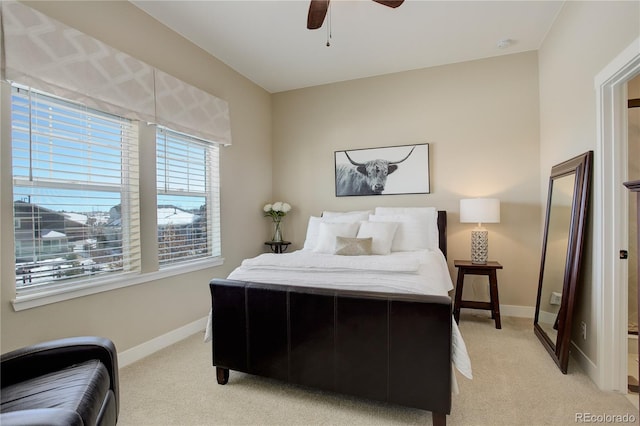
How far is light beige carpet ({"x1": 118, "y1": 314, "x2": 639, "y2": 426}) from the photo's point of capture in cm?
175

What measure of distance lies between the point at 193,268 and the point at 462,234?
3.00 m

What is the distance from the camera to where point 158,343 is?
2.70 m

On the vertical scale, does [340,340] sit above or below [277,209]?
below

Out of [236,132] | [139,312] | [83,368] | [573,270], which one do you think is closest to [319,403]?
[83,368]

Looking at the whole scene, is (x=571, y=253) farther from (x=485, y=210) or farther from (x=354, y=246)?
(x=354, y=246)

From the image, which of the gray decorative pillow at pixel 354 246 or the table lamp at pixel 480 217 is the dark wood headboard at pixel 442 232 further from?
the gray decorative pillow at pixel 354 246

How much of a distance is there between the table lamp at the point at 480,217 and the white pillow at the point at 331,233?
1.14m

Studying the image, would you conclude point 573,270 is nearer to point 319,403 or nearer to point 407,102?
point 319,403

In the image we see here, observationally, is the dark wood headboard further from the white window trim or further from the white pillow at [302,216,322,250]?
the white window trim

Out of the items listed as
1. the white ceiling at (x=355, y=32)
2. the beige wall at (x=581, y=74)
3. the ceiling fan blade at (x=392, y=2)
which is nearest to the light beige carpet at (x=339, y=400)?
the beige wall at (x=581, y=74)

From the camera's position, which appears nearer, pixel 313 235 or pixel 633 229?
pixel 633 229

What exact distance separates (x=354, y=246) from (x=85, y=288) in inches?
83.2

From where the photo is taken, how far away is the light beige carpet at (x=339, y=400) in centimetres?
175

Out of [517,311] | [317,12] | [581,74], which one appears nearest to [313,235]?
[317,12]
